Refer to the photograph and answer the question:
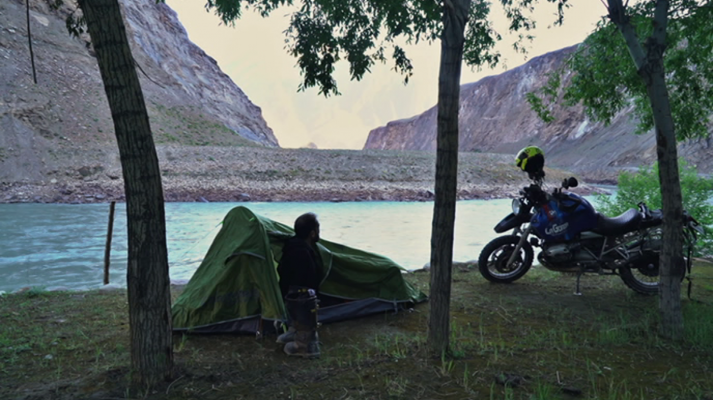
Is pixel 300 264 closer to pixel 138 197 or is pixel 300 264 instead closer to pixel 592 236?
A: pixel 138 197

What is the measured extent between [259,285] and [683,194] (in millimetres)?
9344

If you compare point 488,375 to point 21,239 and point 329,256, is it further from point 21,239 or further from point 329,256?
point 21,239

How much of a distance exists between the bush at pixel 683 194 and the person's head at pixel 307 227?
756 centimetres

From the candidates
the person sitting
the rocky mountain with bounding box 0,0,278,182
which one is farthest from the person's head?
the rocky mountain with bounding box 0,0,278,182

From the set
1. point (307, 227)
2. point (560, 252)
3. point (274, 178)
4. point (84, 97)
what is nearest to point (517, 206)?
point (560, 252)

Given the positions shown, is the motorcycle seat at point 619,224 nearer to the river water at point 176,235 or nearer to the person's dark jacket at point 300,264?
the person's dark jacket at point 300,264

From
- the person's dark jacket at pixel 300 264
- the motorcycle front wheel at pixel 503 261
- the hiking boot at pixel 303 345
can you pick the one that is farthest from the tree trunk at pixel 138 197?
the motorcycle front wheel at pixel 503 261

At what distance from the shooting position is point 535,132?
314ft

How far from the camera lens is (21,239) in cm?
1733

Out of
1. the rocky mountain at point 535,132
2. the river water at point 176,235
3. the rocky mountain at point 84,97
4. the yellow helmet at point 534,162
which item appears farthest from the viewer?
the rocky mountain at point 535,132

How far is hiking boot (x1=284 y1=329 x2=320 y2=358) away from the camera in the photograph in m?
4.47

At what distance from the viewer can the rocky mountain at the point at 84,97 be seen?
3725 centimetres

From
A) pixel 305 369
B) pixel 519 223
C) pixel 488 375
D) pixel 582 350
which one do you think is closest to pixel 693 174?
pixel 519 223

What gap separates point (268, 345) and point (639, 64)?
4203mm
